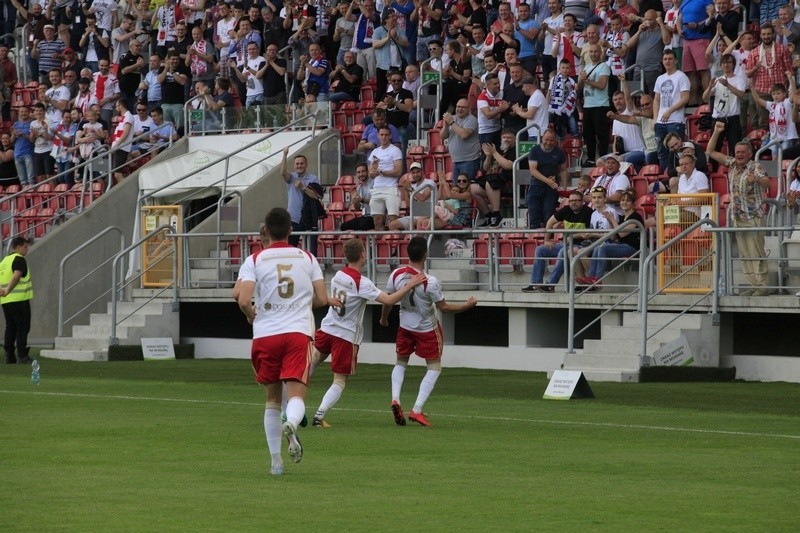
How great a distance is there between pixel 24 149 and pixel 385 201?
40.7 ft

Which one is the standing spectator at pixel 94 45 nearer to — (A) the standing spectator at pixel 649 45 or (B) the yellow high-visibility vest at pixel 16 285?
(B) the yellow high-visibility vest at pixel 16 285

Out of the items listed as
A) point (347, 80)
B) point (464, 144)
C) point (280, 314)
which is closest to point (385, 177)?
point (464, 144)

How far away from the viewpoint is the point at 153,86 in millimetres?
35125

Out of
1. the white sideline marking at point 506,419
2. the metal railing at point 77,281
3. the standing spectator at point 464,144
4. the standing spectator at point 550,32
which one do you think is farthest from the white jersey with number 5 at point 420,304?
the metal railing at point 77,281

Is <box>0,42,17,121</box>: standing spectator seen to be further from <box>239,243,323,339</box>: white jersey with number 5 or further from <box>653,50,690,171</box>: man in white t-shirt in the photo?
<box>239,243,323,339</box>: white jersey with number 5

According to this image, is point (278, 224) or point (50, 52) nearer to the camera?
point (278, 224)

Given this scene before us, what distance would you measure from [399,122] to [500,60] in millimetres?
2608

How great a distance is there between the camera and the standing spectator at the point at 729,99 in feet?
77.9

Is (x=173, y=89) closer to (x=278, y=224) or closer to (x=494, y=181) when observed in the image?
(x=494, y=181)

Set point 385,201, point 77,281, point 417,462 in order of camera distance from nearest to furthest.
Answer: point 417,462 → point 385,201 → point 77,281

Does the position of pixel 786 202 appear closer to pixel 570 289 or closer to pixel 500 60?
pixel 570 289

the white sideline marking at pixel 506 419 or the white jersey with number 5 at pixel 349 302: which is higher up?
the white jersey with number 5 at pixel 349 302

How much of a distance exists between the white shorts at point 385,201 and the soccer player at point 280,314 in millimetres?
15652

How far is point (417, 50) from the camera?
30.6 m
